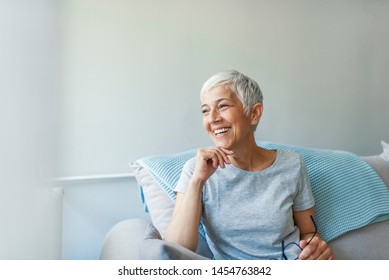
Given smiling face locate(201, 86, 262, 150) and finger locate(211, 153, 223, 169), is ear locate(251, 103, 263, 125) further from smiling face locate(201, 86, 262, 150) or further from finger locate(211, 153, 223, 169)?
finger locate(211, 153, 223, 169)

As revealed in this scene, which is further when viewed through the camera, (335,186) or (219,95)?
(335,186)

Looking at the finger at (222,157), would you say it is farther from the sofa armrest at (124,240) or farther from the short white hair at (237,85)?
the sofa armrest at (124,240)

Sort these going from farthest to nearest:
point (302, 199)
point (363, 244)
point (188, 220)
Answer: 1. point (363, 244)
2. point (302, 199)
3. point (188, 220)

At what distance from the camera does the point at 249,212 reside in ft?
3.35

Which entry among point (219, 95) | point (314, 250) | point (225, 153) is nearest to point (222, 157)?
point (225, 153)

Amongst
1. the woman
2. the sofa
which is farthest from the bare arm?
the sofa

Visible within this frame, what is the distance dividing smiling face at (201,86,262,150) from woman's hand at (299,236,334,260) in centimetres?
27

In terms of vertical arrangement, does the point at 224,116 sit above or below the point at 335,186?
above

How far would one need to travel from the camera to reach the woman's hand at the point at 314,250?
100cm

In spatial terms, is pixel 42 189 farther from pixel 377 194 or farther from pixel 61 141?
pixel 377 194

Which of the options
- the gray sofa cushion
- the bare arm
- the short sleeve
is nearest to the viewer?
the bare arm

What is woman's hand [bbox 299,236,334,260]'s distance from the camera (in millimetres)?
996

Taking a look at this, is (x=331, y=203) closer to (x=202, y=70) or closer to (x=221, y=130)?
(x=221, y=130)

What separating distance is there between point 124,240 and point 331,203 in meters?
0.54
